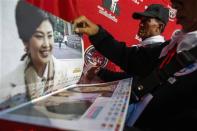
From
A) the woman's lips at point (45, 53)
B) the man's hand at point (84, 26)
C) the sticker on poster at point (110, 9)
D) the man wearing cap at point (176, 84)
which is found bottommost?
the man wearing cap at point (176, 84)

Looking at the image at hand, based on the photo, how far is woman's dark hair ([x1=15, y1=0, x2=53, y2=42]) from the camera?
1.89 ft

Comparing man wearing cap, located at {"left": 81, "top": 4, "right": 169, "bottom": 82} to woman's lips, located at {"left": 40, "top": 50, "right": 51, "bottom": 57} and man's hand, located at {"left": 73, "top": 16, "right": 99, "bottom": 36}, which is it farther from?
woman's lips, located at {"left": 40, "top": 50, "right": 51, "bottom": 57}

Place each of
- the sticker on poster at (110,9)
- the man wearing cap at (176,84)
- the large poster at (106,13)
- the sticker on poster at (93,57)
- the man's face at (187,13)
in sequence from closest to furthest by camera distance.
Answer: the man wearing cap at (176,84)
the man's face at (187,13)
the large poster at (106,13)
the sticker on poster at (93,57)
the sticker on poster at (110,9)

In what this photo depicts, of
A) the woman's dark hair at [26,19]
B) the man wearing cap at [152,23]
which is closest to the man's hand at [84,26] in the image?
the woman's dark hair at [26,19]

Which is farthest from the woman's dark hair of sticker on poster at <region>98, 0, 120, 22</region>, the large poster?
sticker on poster at <region>98, 0, 120, 22</region>

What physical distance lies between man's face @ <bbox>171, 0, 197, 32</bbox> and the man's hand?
24cm

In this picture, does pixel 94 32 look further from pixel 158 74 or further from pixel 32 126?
pixel 32 126

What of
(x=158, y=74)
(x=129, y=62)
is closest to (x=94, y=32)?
(x=129, y=62)

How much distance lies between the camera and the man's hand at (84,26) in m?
0.92

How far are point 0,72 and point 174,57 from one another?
469 millimetres

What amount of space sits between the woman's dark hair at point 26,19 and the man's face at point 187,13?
0.42m

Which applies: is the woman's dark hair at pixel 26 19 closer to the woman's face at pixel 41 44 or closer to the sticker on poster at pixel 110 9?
the woman's face at pixel 41 44

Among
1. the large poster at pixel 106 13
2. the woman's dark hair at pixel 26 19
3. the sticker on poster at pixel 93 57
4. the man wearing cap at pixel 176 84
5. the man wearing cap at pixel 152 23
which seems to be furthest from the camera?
the man wearing cap at pixel 152 23

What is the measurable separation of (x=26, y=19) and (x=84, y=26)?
38cm
